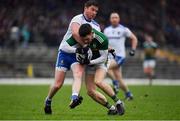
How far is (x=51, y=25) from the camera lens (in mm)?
42719

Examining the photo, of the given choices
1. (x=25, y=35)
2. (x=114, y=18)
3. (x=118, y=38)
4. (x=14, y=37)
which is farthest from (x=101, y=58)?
(x=25, y=35)

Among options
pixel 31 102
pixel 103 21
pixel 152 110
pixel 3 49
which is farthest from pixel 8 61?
pixel 152 110

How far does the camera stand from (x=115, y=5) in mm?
45375

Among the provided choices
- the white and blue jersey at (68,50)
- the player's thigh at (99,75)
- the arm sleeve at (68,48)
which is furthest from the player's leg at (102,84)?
the arm sleeve at (68,48)

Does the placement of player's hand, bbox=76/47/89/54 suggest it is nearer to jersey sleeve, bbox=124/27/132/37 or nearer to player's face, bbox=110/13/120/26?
player's face, bbox=110/13/120/26

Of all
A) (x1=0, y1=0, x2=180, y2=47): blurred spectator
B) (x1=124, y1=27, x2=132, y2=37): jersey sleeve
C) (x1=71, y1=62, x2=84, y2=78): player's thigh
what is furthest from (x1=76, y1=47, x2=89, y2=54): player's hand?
(x1=0, y1=0, x2=180, y2=47): blurred spectator

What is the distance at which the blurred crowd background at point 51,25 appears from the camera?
135 feet

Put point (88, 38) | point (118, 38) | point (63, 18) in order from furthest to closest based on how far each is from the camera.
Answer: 1. point (63, 18)
2. point (118, 38)
3. point (88, 38)

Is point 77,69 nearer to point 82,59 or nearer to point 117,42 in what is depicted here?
point 82,59

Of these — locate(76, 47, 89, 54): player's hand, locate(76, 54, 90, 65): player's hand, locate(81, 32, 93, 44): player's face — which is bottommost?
locate(76, 54, 90, 65): player's hand

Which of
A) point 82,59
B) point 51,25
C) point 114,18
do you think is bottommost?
point 82,59

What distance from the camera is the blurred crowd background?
4116 centimetres

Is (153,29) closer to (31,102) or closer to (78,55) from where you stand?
(31,102)

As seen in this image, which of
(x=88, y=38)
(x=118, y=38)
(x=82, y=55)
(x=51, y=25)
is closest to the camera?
(x=88, y=38)
